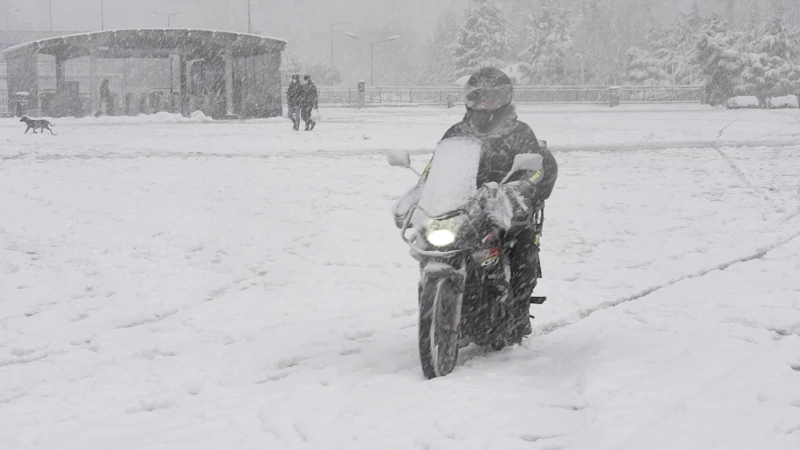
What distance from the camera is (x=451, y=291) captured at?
15.6ft

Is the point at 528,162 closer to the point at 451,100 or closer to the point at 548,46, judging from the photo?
the point at 451,100

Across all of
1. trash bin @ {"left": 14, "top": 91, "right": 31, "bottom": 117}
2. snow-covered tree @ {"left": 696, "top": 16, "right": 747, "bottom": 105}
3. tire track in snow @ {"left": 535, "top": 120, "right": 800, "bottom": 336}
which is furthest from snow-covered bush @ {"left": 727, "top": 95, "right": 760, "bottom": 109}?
tire track in snow @ {"left": 535, "top": 120, "right": 800, "bottom": 336}

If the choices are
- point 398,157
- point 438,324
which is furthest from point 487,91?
point 438,324

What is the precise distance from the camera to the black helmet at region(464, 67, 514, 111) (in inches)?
205

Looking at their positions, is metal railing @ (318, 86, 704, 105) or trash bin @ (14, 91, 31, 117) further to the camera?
metal railing @ (318, 86, 704, 105)

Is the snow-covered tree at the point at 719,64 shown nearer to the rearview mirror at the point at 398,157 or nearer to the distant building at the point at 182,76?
the distant building at the point at 182,76

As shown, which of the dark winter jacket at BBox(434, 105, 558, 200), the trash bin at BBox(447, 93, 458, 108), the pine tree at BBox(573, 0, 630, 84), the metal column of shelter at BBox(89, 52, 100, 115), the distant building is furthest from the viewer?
the pine tree at BBox(573, 0, 630, 84)

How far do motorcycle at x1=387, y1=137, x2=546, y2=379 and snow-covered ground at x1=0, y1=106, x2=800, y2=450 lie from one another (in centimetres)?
27

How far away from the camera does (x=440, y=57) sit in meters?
110

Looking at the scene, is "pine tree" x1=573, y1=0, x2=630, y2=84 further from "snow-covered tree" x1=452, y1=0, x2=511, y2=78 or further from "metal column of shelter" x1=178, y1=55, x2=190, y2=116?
"metal column of shelter" x1=178, y1=55, x2=190, y2=116

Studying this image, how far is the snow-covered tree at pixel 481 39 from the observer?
77750mm

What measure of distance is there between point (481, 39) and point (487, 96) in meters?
74.9

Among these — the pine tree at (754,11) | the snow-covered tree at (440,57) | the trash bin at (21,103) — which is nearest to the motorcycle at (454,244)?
the trash bin at (21,103)

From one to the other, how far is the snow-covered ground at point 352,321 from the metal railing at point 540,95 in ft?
145
